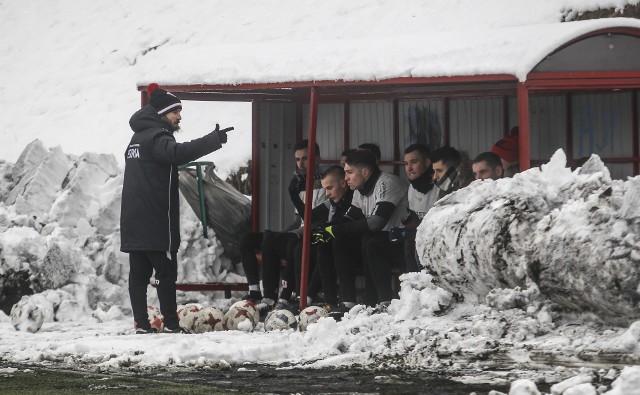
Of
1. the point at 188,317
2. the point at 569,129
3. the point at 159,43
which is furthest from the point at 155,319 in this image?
the point at 159,43

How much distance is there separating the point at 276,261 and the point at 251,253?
0.40m

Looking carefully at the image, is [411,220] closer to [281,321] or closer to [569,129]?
[281,321]

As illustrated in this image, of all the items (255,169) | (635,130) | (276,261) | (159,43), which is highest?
(159,43)

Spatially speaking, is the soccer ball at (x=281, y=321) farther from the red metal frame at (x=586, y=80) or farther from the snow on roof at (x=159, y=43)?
the red metal frame at (x=586, y=80)

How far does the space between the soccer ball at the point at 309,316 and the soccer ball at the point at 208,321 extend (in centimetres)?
74

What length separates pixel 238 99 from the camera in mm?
13445

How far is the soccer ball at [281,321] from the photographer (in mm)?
10656

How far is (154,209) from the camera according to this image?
10523 millimetres

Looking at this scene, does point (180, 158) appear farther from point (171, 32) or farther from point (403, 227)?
point (171, 32)

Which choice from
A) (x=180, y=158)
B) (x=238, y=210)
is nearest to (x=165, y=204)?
(x=180, y=158)

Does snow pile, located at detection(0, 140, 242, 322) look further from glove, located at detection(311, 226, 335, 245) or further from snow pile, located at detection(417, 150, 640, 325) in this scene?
snow pile, located at detection(417, 150, 640, 325)

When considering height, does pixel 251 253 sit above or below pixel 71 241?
below

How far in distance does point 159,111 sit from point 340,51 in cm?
175

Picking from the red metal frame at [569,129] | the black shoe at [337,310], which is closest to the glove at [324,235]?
the black shoe at [337,310]
